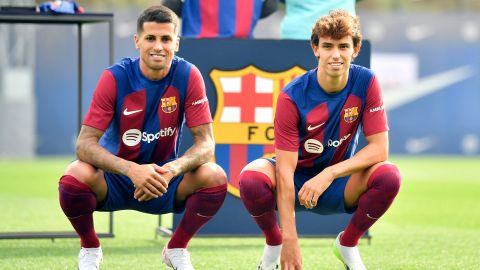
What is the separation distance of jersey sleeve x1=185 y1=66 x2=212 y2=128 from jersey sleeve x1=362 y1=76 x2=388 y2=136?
2.30 feet

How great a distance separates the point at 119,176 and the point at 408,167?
11015 mm

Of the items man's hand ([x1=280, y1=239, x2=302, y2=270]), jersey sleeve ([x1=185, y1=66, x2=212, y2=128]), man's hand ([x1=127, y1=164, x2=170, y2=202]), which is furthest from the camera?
jersey sleeve ([x1=185, y1=66, x2=212, y2=128])

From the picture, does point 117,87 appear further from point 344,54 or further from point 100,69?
point 100,69

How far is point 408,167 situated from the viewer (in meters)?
15.1

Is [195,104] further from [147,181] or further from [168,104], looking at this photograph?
[147,181]

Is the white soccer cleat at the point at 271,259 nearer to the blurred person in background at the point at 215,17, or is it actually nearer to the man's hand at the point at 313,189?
the man's hand at the point at 313,189

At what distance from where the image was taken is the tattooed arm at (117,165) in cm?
425

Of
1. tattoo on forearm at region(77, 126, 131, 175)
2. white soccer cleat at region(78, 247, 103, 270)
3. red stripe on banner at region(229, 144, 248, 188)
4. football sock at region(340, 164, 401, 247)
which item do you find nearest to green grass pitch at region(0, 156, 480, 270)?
red stripe on banner at region(229, 144, 248, 188)

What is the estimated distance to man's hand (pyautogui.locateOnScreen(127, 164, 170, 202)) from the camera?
4242mm

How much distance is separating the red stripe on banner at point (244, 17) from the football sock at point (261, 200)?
78.5 inches

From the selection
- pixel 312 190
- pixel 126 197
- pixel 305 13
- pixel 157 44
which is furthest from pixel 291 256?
pixel 305 13

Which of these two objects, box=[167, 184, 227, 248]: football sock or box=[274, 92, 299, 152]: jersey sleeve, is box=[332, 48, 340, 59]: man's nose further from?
box=[167, 184, 227, 248]: football sock

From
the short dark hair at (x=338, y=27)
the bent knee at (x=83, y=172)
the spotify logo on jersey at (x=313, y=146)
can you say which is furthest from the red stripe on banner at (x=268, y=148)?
the bent knee at (x=83, y=172)

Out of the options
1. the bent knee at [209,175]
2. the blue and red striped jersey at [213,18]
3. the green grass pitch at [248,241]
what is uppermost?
the blue and red striped jersey at [213,18]
